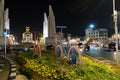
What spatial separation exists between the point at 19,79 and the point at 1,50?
121 ft

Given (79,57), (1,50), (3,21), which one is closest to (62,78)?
(79,57)

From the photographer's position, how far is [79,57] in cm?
1323

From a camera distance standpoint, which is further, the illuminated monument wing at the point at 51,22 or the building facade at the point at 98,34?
the building facade at the point at 98,34

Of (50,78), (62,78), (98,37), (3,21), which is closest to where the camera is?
(62,78)

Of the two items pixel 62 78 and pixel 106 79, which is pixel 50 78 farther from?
pixel 106 79

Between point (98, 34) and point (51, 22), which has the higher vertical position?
point (51, 22)

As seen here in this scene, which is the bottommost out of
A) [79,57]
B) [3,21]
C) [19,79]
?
[19,79]

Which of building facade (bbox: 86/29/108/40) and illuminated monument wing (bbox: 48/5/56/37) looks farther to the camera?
building facade (bbox: 86/29/108/40)

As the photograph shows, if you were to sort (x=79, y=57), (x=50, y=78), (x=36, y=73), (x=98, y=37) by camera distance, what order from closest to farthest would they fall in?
(x=50, y=78) < (x=36, y=73) < (x=79, y=57) < (x=98, y=37)

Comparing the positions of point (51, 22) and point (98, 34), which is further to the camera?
point (98, 34)

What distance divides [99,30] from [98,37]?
576cm

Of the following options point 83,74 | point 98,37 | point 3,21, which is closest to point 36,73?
point 83,74

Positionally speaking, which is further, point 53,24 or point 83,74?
point 53,24

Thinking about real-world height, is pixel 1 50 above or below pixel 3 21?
below
